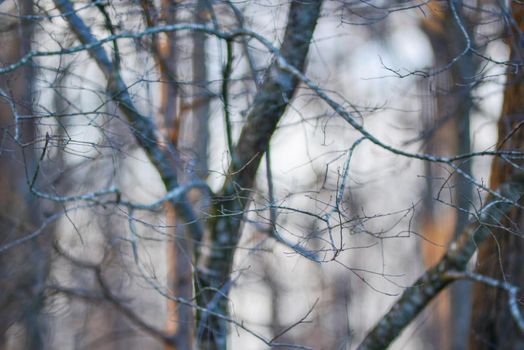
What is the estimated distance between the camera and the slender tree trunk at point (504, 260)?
19.1 ft

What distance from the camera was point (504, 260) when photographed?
6234mm

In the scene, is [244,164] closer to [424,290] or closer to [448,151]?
[424,290]

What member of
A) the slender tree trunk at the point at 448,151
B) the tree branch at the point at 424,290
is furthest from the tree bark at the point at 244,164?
the slender tree trunk at the point at 448,151

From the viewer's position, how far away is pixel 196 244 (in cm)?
620

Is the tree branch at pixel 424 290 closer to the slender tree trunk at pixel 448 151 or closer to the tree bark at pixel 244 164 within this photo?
the tree bark at pixel 244 164

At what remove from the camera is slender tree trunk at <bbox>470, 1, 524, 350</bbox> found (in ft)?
19.1

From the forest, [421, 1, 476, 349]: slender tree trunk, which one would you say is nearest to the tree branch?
the forest

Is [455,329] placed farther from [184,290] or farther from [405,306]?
[405,306]

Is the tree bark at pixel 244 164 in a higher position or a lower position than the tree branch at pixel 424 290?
higher

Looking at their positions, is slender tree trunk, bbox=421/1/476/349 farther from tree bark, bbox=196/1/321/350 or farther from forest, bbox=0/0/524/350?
tree bark, bbox=196/1/321/350

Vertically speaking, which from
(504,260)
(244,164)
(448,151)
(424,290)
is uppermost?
(448,151)

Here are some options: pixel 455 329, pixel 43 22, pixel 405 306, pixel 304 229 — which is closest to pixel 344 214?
pixel 304 229

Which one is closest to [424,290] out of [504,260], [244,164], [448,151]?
[504,260]

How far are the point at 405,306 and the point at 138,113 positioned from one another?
2750mm
